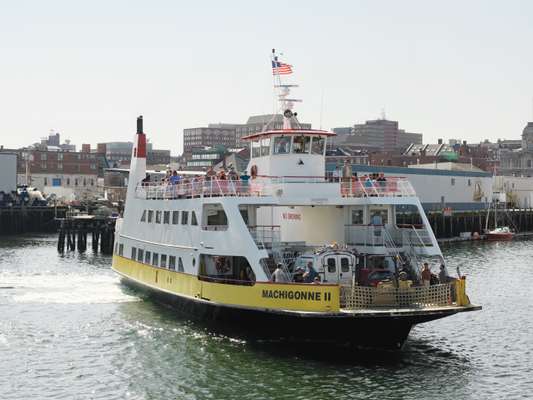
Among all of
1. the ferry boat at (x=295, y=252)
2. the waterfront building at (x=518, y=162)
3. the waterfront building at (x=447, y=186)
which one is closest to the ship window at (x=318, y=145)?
the ferry boat at (x=295, y=252)

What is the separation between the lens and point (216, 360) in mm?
26922

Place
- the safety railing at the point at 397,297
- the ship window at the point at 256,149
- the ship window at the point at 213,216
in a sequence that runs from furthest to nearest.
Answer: the ship window at the point at 256,149, the ship window at the point at 213,216, the safety railing at the point at 397,297

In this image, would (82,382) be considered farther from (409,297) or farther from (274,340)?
(409,297)

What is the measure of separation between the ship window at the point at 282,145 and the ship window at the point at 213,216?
382 centimetres

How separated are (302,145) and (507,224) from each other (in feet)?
238

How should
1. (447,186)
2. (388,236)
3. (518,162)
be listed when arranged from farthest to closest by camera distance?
(518,162), (447,186), (388,236)

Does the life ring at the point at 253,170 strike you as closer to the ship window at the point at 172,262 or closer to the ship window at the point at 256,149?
the ship window at the point at 256,149

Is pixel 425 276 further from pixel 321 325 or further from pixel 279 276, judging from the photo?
pixel 279 276

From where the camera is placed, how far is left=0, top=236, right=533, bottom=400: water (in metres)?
23.9

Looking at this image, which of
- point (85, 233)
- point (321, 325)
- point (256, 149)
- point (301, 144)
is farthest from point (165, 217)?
point (85, 233)

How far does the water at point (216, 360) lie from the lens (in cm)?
2392

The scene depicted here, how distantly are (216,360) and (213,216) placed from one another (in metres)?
6.68

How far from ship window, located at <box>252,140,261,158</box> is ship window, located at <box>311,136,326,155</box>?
241 centimetres

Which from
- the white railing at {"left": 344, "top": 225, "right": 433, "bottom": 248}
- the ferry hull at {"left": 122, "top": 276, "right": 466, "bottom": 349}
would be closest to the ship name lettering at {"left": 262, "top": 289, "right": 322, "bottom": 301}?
the ferry hull at {"left": 122, "top": 276, "right": 466, "bottom": 349}
